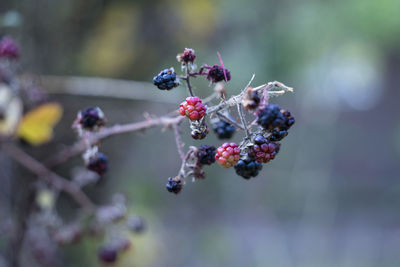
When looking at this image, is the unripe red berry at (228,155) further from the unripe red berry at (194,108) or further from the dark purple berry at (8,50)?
the dark purple berry at (8,50)

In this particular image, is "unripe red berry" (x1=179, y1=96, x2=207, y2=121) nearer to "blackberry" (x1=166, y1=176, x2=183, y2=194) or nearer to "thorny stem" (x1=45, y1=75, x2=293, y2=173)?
"thorny stem" (x1=45, y1=75, x2=293, y2=173)

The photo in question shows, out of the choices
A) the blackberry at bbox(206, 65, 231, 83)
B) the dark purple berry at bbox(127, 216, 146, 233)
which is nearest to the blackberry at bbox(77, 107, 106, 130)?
the blackberry at bbox(206, 65, 231, 83)

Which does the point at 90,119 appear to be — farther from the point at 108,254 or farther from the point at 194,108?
the point at 108,254

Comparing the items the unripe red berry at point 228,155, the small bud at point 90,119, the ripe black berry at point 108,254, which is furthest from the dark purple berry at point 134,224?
the unripe red berry at point 228,155

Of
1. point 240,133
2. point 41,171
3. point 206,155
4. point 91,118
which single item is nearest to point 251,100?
point 206,155

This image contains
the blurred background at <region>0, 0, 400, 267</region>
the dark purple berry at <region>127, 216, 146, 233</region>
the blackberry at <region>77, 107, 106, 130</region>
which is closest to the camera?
the blackberry at <region>77, 107, 106, 130</region>

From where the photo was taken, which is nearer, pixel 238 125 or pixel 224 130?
pixel 238 125
